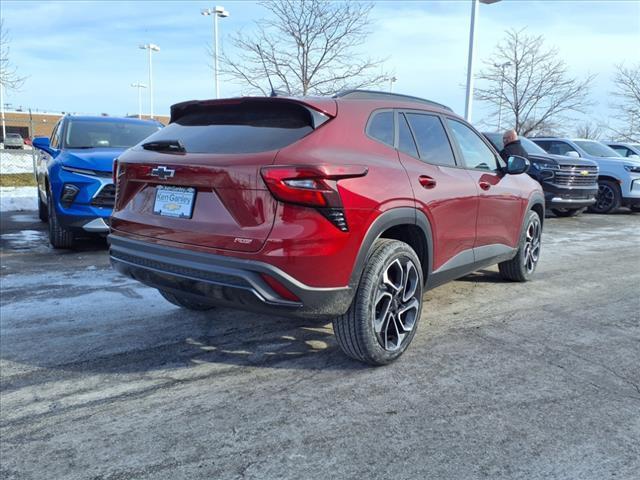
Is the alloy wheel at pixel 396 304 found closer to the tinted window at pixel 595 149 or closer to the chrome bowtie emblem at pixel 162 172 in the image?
the chrome bowtie emblem at pixel 162 172

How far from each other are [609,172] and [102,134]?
37.6 ft

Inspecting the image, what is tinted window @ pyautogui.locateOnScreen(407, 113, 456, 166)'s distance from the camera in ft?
12.5

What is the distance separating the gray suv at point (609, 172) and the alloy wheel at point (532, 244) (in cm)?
745

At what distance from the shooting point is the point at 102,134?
7508 millimetres

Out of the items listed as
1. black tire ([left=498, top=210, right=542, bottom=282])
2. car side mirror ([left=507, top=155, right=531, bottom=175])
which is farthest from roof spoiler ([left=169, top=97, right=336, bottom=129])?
black tire ([left=498, top=210, right=542, bottom=282])

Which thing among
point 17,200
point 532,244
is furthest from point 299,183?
point 17,200

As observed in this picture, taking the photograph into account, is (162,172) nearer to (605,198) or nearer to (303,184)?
(303,184)

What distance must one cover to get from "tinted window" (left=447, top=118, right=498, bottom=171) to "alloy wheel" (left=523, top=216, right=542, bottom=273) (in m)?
1.16

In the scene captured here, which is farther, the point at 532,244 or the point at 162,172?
the point at 532,244

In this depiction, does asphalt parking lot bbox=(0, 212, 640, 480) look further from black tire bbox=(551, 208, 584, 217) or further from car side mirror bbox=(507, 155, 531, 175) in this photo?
black tire bbox=(551, 208, 584, 217)

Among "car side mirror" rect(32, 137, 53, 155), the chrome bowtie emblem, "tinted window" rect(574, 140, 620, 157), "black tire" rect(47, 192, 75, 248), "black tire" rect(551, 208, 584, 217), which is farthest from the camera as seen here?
"tinted window" rect(574, 140, 620, 157)

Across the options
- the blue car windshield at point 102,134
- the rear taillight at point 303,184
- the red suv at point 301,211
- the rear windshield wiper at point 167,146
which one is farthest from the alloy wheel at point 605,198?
the rear windshield wiper at point 167,146

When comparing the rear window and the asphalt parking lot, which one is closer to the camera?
the asphalt parking lot

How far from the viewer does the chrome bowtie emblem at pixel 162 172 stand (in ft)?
10.3
